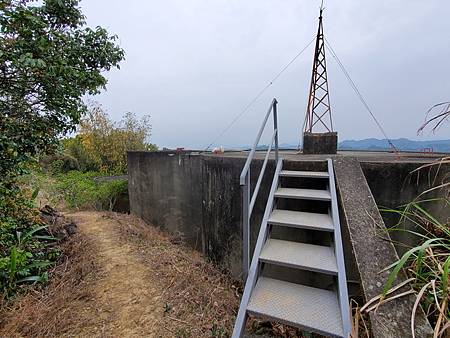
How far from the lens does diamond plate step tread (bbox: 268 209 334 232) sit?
2.20m

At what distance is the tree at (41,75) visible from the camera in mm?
2654

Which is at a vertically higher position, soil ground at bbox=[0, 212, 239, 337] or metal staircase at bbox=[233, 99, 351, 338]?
metal staircase at bbox=[233, 99, 351, 338]

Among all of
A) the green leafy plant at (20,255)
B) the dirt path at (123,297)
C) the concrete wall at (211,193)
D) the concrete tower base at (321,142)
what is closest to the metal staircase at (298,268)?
the concrete wall at (211,193)

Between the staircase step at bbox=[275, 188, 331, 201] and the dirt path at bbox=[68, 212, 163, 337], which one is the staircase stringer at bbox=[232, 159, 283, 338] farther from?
the dirt path at bbox=[68, 212, 163, 337]

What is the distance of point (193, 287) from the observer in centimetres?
287

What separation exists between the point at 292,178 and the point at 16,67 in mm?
3267

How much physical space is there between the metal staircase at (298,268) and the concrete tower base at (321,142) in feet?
5.13

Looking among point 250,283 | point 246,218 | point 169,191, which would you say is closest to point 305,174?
point 246,218

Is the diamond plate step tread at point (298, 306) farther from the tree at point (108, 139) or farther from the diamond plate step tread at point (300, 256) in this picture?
the tree at point (108, 139)

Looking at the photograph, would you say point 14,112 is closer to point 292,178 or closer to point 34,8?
point 34,8

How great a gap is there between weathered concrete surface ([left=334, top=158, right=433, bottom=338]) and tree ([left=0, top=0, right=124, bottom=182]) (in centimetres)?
337

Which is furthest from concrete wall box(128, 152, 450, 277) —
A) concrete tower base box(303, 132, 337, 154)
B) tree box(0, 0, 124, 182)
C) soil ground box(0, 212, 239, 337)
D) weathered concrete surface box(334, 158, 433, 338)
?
tree box(0, 0, 124, 182)

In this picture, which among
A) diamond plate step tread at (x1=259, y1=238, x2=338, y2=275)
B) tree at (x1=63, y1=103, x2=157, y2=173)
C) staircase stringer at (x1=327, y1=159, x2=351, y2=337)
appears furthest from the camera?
tree at (x1=63, y1=103, x2=157, y2=173)

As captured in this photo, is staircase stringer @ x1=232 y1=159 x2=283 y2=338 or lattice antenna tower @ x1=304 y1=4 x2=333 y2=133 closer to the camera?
staircase stringer @ x1=232 y1=159 x2=283 y2=338
